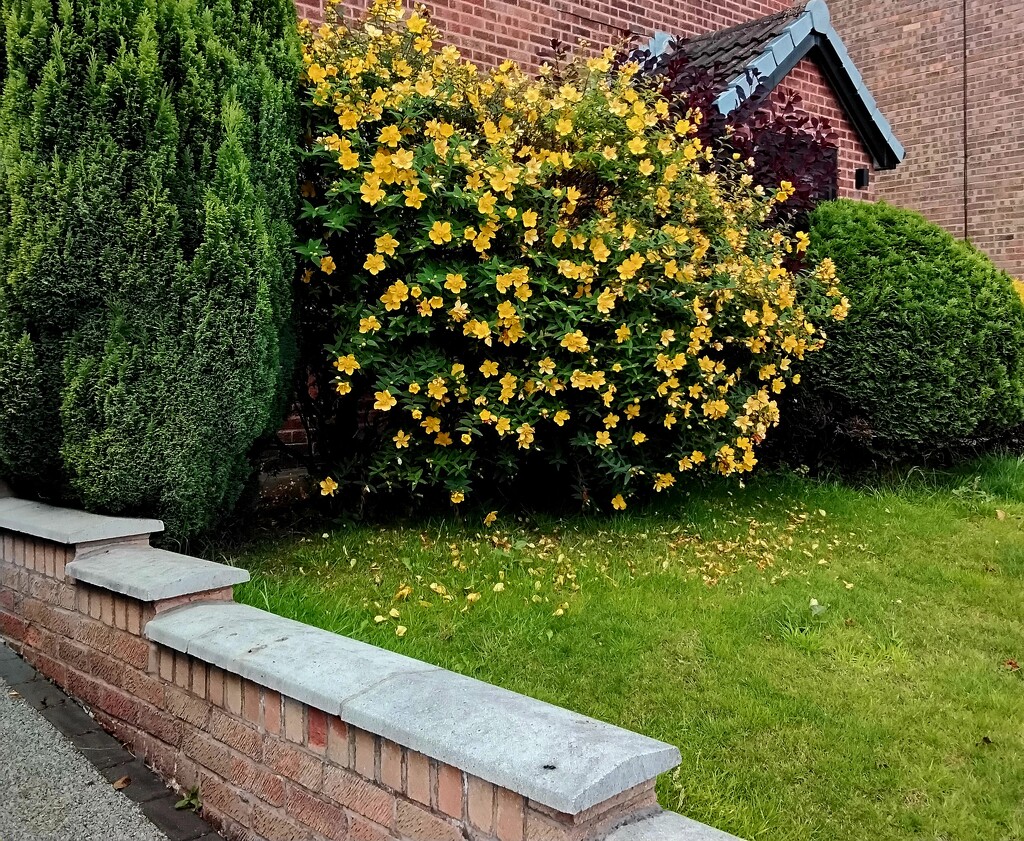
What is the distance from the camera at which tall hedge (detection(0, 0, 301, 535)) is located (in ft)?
10.2

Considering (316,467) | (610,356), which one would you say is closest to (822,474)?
(610,356)

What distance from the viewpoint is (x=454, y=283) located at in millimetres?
3854

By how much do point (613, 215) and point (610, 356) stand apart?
0.68 metres

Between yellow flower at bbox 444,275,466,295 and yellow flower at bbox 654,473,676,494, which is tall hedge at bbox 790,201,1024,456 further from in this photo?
yellow flower at bbox 444,275,466,295

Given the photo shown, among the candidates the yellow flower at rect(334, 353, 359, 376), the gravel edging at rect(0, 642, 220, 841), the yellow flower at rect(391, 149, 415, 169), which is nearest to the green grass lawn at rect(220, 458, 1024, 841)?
the gravel edging at rect(0, 642, 220, 841)

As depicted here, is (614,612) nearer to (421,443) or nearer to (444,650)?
(444,650)

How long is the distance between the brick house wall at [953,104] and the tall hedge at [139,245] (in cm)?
1219

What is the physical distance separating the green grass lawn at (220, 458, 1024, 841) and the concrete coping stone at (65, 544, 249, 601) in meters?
0.37

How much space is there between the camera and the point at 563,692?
283 cm

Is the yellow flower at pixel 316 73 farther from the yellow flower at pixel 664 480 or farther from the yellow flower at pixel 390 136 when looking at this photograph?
the yellow flower at pixel 664 480

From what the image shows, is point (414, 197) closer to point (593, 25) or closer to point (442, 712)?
point (442, 712)

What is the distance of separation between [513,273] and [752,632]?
182 cm

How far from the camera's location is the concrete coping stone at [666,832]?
1661 millimetres

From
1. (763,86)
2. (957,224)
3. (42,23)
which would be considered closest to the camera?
(42,23)
